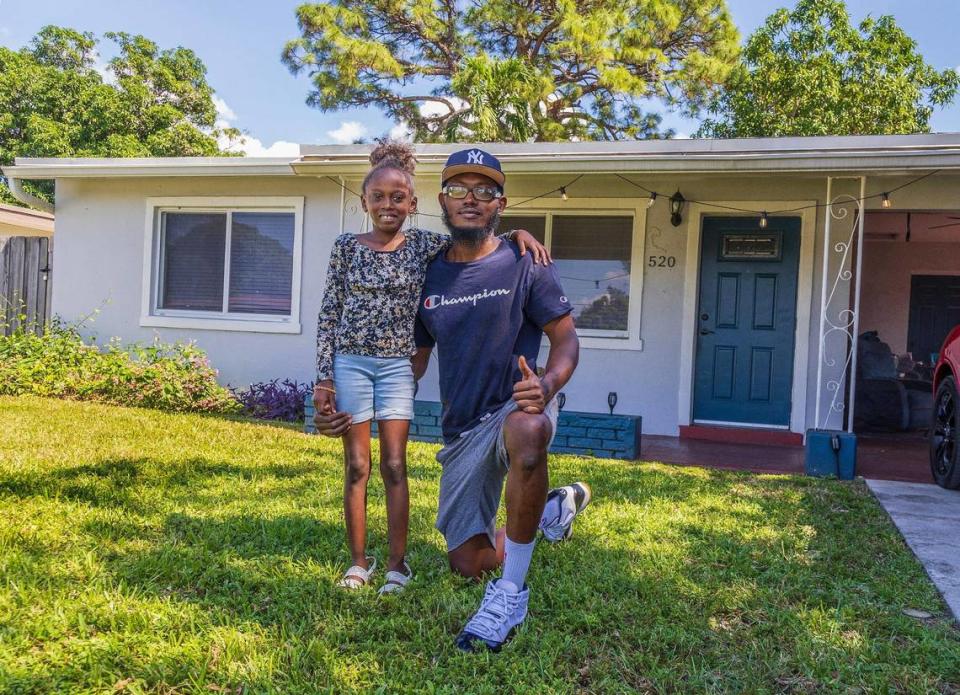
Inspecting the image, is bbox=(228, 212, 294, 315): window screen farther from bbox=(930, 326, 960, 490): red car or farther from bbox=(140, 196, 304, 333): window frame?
bbox=(930, 326, 960, 490): red car

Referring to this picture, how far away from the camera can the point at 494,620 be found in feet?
8.36

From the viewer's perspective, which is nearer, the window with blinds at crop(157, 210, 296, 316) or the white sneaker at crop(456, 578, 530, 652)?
the white sneaker at crop(456, 578, 530, 652)

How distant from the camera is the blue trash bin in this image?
5.81 meters

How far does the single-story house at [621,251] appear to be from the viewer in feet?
23.2

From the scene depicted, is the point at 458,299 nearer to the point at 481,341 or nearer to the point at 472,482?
the point at 481,341

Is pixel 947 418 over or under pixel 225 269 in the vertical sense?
under

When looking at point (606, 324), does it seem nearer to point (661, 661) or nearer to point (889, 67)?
point (661, 661)

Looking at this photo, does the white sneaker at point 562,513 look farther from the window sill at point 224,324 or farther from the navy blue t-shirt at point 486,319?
the window sill at point 224,324

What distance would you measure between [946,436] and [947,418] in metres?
0.12

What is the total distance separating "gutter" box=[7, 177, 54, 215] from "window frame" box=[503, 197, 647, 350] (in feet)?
19.8

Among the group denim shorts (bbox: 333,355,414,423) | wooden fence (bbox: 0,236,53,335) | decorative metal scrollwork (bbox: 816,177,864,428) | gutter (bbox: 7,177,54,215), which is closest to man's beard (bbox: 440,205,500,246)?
denim shorts (bbox: 333,355,414,423)

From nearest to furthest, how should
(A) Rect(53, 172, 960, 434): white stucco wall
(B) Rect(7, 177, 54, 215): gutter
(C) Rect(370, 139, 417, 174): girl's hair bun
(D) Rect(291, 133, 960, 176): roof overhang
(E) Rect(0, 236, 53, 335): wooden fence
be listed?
(C) Rect(370, 139, 417, 174): girl's hair bun
(D) Rect(291, 133, 960, 176): roof overhang
(A) Rect(53, 172, 960, 434): white stucco wall
(B) Rect(7, 177, 54, 215): gutter
(E) Rect(0, 236, 53, 335): wooden fence

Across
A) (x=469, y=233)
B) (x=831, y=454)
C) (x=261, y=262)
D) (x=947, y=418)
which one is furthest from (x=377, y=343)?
(x=261, y=262)

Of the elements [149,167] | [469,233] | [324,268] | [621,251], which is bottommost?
[469,233]
